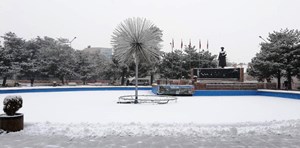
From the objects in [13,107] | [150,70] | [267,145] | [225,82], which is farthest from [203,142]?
[150,70]

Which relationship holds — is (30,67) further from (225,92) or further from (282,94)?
(282,94)

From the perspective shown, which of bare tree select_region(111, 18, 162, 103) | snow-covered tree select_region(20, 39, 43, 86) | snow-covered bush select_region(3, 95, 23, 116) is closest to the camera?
snow-covered bush select_region(3, 95, 23, 116)

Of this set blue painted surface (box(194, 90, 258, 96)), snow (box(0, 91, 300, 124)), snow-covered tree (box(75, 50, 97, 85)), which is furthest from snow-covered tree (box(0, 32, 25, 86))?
blue painted surface (box(194, 90, 258, 96))

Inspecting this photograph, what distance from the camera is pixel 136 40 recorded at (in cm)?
1639

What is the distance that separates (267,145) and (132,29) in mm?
11867

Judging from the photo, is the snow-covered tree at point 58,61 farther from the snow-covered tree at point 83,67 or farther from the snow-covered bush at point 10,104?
the snow-covered bush at point 10,104

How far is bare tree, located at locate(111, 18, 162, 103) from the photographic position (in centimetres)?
Result: 1631

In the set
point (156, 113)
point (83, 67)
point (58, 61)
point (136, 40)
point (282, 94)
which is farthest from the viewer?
point (83, 67)

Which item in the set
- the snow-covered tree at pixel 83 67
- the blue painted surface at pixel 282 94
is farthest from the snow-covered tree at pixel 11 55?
the blue painted surface at pixel 282 94

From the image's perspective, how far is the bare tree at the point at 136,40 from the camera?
16.3m

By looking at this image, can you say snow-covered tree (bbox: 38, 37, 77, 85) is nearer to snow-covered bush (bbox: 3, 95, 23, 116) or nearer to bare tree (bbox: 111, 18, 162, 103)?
bare tree (bbox: 111, 18, 162, 103)

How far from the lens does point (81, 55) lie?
5034cm

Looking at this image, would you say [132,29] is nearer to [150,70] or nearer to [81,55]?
[150,70]

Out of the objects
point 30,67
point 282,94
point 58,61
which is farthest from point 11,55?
point 282,94
